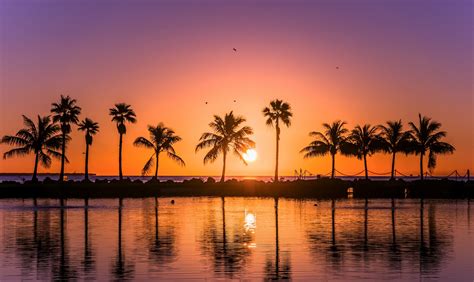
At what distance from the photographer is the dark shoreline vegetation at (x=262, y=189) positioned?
86.8 m

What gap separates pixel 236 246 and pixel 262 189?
199 ft

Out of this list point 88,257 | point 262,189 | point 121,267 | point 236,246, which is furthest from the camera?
point 262,189

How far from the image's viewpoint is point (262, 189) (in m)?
91.8

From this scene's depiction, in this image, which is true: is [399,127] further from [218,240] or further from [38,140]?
[218,240]

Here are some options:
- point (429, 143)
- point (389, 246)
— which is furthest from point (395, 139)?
point (389, 246)

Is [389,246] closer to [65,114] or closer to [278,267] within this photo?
[278,267]

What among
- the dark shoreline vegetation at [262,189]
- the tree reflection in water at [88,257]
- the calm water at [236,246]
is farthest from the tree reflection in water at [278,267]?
the dark shoreline vegetation at [262,189]

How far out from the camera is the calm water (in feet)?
78.0

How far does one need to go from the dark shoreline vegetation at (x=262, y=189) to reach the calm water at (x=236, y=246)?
37505mm

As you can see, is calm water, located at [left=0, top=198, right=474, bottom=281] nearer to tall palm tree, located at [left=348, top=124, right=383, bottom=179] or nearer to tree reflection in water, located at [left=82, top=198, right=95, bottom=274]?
tree reflection in water, located at [left=82, top=198, right=95, bottom=274]

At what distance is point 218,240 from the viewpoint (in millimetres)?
33344

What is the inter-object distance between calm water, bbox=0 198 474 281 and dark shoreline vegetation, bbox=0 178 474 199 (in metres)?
37.5

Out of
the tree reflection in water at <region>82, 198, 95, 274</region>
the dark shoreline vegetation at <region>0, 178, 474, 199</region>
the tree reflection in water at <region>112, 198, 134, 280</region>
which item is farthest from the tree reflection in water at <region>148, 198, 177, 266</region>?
the dark shoreline vegetation at <region>0, 178, 474, 199</region>


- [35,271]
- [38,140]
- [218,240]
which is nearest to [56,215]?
[218,240]
